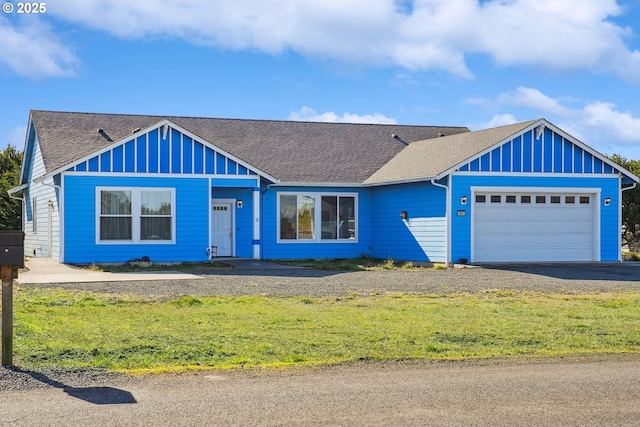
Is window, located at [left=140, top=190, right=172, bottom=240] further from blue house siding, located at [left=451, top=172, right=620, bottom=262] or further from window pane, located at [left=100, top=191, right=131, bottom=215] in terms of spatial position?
blue house siding, located at [left=451, top=172, right=620, bottom=262]

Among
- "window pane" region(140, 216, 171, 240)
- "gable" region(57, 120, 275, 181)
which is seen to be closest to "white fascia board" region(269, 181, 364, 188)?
"gable" region(57, 120, 275, 181)

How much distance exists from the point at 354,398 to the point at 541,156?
1915 centimetres

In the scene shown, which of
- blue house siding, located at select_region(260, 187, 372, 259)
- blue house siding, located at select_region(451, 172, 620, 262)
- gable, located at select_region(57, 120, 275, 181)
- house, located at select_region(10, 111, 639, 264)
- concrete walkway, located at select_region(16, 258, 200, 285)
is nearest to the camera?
concrete walkway, located at select_region(16, 258, 200, 285)

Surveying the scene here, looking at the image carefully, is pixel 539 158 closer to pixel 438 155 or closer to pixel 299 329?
pixel 438 155

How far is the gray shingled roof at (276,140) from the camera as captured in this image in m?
27.2

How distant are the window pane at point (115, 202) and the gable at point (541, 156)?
372 inches

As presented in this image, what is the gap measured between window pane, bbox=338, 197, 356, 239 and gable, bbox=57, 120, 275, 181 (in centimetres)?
428

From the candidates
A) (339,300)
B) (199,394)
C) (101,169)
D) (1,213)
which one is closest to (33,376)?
(199,394)

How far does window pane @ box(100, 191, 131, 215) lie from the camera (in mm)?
24014

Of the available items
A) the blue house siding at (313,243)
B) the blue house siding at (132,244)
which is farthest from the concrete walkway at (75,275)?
the blue house siding at (313,243)

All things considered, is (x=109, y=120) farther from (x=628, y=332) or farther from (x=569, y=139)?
(x=628, y=332)

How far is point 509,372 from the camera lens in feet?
29.0

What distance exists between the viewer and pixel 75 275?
20062mm

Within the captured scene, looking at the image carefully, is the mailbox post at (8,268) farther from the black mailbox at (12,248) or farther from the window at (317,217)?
the window at (317,217)
